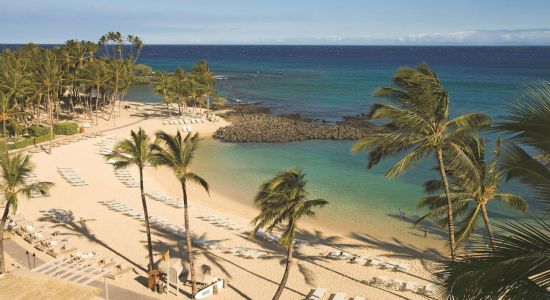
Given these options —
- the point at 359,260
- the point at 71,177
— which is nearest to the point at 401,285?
the point at 359,260

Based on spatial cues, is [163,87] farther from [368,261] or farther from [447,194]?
[447,194]

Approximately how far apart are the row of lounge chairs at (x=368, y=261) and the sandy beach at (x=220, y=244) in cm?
20

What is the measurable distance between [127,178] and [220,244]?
49.8 ft

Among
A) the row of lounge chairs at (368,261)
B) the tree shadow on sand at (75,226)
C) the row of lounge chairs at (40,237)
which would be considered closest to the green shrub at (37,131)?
the tree shadow on sand at (75,226)

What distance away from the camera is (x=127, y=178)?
118 feet

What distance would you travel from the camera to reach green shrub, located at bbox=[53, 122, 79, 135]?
48.9m

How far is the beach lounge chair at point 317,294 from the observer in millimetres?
17891

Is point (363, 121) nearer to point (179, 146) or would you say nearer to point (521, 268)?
point (179, 146)

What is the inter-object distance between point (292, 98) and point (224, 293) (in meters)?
67.0

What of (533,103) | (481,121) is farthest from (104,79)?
(533,103)

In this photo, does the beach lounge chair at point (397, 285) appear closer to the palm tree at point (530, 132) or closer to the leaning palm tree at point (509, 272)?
the palm tree at point (530, 132)

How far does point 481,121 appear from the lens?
45.2 ft

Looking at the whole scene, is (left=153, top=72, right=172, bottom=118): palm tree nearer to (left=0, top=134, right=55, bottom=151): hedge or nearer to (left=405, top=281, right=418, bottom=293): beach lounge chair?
(left=0, top=134, right=55, bottom=151): hedge

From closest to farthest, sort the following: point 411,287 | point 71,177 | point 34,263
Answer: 1. point 411,287
2. point 34,263
3. point 71,177
